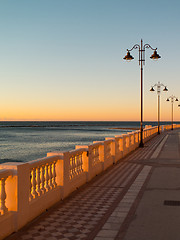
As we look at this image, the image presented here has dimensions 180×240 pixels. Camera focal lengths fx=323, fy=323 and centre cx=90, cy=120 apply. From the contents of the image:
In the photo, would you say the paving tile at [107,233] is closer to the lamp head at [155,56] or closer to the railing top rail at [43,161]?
the railing top rail at [43,161]

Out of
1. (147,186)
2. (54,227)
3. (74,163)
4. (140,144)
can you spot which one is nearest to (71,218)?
(54,227)

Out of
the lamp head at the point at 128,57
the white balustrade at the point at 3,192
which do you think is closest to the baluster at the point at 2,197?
the white balustrade at the point at 3,192

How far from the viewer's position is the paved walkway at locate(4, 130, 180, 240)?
601 cm


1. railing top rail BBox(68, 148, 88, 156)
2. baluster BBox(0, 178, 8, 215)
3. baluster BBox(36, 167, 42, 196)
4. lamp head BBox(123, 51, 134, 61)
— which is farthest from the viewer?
lamp head BBox(123, 51, 134, 61)

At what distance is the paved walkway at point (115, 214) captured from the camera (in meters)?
6.01

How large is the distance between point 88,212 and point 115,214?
0.64 m

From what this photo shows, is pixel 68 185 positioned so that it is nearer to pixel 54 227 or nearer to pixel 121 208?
pixel 121 208

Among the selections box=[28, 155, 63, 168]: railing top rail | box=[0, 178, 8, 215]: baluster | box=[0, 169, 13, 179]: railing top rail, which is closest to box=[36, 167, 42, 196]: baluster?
box=[28, 155, 63, 168]: railing top rail

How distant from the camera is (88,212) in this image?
7.49 m

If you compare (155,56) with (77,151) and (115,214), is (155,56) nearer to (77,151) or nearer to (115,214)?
(77,151)

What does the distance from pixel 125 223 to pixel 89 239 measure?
45.6 inches

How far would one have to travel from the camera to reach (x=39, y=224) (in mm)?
6680

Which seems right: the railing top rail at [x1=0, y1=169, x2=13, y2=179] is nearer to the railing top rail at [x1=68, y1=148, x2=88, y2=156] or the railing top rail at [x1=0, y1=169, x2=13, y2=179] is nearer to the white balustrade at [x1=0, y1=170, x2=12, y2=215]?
the white balustrade at [x1=0, y1=170, x2=12, y2=215]

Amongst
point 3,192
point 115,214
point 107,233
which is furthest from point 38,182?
point 107,233
